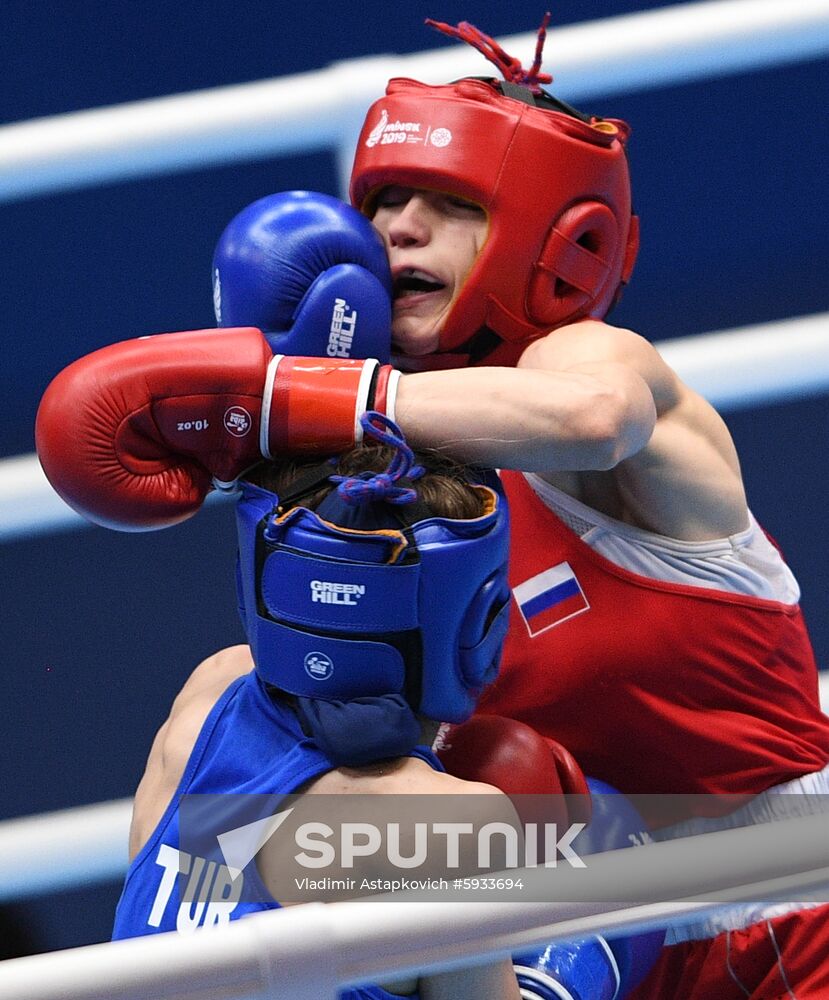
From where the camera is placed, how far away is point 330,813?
125 centimetres

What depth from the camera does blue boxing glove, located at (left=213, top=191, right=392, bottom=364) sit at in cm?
146

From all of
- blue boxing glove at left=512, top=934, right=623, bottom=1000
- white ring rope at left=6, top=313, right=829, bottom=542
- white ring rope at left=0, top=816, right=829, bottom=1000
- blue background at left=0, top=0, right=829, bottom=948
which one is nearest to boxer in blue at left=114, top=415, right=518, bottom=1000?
blue boxing glove at left=512, top=934, right=623, bottom=1000

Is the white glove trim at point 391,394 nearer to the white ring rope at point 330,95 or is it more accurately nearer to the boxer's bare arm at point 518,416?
the boxer's bare arm at point 518,416

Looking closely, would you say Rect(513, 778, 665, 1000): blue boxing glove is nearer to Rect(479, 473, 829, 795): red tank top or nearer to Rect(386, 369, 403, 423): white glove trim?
Rect(479, 473, 829, 795): red tank top

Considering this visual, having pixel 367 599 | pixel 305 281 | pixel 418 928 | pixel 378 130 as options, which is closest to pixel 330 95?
pixel 378 130

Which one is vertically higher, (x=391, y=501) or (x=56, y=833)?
(x=391, y=501)

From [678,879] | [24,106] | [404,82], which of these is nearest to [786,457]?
[404,82]

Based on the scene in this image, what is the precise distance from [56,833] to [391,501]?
3.09ft

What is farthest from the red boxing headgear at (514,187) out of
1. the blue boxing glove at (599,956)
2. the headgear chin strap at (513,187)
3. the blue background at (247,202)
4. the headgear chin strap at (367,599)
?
the blue background at (247,202)

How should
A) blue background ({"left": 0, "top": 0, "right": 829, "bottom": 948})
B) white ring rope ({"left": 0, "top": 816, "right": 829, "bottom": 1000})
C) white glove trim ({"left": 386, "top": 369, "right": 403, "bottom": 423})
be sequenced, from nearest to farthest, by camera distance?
white ring rope ({"left": 0, "top": 816, "right": 829, "bottom": 1000}) → white glove trim ({"left": 386, "top": 369, "right": 403, "bottom": 423}) → blue background ({"left": 0, "top": 0, "right": 829, "bottom": 948})

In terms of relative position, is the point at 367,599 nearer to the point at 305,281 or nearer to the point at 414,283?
the point at 305,281

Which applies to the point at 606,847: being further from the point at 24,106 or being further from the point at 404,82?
the point at 24,106

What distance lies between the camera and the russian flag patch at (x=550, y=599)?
1.62 metres

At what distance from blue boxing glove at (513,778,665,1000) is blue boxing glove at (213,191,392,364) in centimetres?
51
